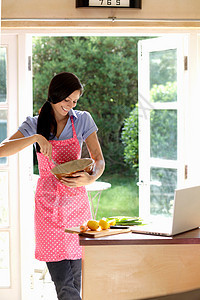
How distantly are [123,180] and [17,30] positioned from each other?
20.6 ft

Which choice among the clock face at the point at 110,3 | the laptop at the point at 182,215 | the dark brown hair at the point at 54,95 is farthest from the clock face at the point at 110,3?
the laptop at the point at 182,215

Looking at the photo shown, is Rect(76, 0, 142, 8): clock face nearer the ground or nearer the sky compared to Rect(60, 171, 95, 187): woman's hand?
nearer the sky

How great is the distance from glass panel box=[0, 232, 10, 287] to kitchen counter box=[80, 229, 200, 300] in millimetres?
1588

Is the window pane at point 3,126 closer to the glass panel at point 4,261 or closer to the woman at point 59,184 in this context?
the glass panel at point 4,261

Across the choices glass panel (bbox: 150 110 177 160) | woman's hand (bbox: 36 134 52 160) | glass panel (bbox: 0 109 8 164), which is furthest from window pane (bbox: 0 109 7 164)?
glass panel (bbox: 150 110 177 160)

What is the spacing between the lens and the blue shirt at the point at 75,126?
2.97 m

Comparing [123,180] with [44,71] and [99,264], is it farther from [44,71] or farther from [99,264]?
[99,264]

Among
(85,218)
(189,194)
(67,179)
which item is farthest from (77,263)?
(189,194)

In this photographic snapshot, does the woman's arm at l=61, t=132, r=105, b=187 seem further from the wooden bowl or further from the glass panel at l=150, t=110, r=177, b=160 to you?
the glass panel at l=150, t=110, r=177, b=160

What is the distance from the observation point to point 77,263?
2910mm

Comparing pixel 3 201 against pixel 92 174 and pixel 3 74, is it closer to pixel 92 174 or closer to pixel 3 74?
pixel 3 74

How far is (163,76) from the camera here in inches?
160

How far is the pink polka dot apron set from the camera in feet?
9.34

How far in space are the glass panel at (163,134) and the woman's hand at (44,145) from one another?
1.57m
